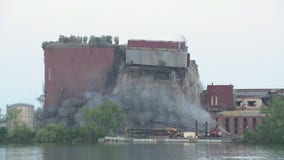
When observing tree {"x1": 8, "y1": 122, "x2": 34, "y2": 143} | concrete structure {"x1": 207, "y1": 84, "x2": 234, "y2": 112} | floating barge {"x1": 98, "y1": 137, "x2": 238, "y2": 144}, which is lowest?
floating barge {"x1": 98, "y1": 137, "x2": 238, "y2": 144}

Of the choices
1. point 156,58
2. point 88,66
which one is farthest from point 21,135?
point 156,58

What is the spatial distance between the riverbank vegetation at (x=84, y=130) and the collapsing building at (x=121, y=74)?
10.9 metres

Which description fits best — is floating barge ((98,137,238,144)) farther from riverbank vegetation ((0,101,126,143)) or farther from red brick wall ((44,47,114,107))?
red brick wall ((44,47,114,107))

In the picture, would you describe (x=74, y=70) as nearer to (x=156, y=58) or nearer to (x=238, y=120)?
(x=156, y=58)

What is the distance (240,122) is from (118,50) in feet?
95.9

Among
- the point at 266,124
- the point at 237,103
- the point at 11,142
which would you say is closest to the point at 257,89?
the point at 237,103

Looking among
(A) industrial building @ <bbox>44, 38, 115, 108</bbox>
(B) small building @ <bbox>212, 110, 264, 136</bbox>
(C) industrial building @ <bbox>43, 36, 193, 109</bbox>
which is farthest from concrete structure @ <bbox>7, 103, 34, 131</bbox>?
(B) small building @ <bbox>212, 110, 264, 136</bbox>

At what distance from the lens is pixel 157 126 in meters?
128

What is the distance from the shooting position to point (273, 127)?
331 feet

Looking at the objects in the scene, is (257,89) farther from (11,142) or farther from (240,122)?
(11,142)

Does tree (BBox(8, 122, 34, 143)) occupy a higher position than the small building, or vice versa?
the small building

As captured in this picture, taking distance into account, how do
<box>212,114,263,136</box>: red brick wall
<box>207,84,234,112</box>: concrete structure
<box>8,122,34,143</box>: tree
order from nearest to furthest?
<box>8,122,34,143</box>: tree
<box>212,114,263,136</box>: red brick wall
<box>207,84,234,112</box>: concrete structure

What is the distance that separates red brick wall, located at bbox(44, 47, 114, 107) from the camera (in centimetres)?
13488

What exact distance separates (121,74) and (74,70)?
929cm
